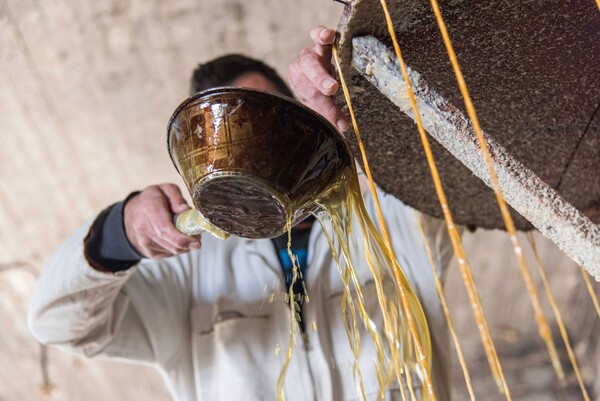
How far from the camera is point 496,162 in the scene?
847 mm

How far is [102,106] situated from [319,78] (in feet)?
7.02

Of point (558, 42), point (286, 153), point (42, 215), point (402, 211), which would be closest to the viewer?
point (286, 153)

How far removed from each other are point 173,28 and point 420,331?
1928mm

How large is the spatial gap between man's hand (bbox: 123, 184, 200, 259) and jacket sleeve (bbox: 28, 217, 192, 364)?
0.38 ft

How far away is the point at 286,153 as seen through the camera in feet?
2.77

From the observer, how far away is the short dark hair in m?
1.79

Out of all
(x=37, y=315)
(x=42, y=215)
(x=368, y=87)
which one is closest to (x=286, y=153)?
(x=368, y=87)

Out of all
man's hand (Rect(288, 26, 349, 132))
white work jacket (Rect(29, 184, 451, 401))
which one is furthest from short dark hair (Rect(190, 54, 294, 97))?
man's hand (Rect(288, 26, 349, 132))

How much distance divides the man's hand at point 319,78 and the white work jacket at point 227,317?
49cm

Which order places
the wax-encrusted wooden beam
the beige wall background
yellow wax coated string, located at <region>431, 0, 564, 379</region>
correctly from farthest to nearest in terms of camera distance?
1. the beige wall background
2. the wax-encrusted wooden beam
3. yellow wax coated string, located at <region>431, 0, 564, 379</region>

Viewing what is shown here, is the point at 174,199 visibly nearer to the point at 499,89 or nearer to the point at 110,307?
the point at 110,307

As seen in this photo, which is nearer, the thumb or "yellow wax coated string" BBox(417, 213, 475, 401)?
"yellow wax coated string" BBox(417, 213, 475, 401)

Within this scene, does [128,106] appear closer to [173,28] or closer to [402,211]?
[173,28]

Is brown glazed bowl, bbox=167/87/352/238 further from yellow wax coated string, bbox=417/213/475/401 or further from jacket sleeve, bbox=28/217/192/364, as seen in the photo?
jacket sleeve, bbox=28/217/192/364
